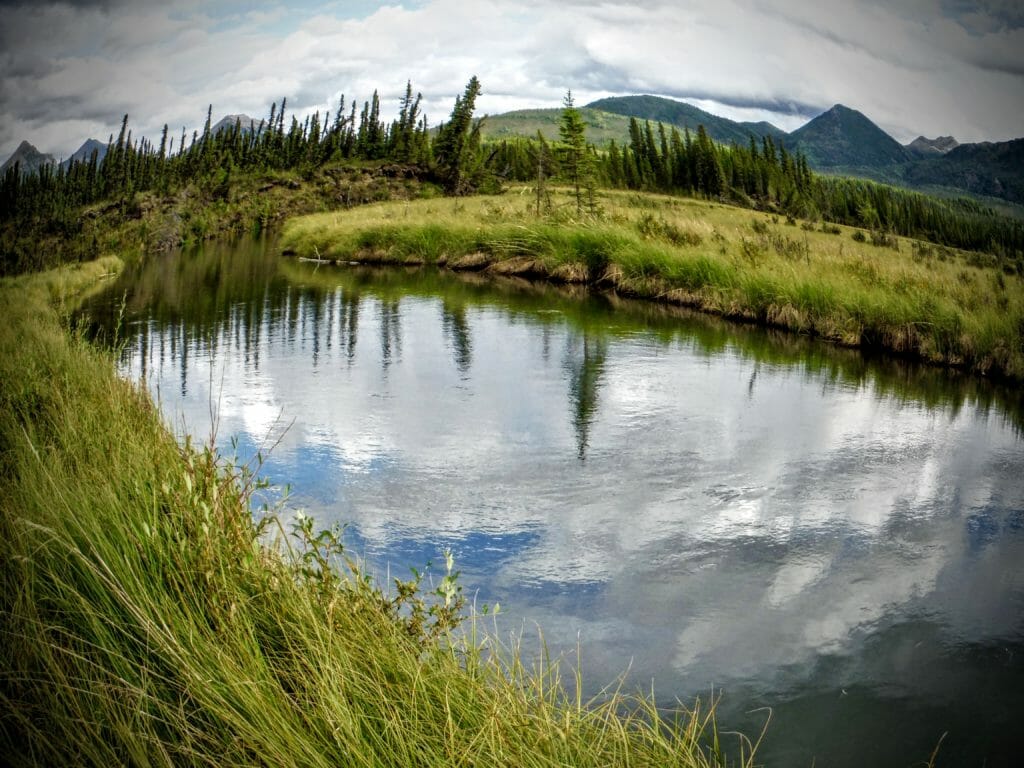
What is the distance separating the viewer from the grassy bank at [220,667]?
2422mm

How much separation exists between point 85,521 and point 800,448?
6.48 m

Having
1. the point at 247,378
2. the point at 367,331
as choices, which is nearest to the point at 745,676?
the point at 247,378

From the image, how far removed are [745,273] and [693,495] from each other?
9.68 metres

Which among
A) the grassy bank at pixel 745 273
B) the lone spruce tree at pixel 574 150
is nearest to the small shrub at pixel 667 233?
the grassy bank at pixel 745 273

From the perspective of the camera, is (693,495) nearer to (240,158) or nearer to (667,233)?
(667,233)

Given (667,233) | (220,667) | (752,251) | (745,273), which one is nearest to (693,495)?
(220,667)

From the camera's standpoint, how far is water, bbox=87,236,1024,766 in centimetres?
406

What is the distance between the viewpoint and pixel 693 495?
6426 mm

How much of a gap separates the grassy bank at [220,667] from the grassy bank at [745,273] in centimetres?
1042

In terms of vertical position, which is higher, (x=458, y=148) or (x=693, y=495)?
(x=458, y=148)

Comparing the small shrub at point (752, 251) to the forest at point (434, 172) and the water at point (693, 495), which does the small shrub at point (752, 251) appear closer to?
the water at point (693, 495)

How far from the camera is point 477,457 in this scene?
7.11 meters

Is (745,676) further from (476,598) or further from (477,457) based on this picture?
(477,457)

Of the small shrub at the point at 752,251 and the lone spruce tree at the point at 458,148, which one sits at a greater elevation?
the lone spruce tree at the point at 458,148
